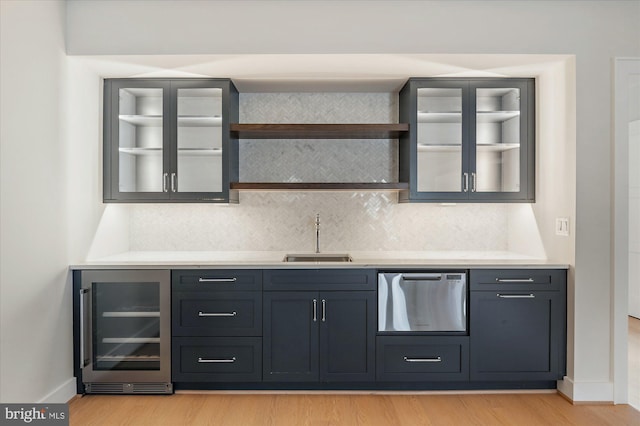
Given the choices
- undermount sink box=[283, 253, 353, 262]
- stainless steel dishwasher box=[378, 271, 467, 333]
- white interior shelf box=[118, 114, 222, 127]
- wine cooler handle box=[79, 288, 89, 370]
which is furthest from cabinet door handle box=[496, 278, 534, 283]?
wine cooler handle box=[79, 288, 89, 370]

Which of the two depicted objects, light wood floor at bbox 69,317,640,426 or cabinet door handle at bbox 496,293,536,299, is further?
cabinet door handle at bbox 496,293,536,299

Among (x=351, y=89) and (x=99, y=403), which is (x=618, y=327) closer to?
(x=351, y=89)

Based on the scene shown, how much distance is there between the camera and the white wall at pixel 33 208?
2363mm

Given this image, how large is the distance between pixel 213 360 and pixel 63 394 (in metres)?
0.96

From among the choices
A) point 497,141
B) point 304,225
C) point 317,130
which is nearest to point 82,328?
point 304,225

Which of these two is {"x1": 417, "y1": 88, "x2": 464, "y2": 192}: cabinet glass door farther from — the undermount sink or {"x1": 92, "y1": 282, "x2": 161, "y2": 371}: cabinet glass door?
{"x1": 92, "y1": 282, "x2": 161, "y2": 371}: cabinet glass door

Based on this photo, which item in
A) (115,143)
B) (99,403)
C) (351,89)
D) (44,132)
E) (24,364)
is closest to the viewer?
(24,364)

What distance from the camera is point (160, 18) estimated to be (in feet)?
9.37

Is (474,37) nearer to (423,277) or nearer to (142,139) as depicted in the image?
(423,277)

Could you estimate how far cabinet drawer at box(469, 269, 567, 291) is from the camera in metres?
2.99

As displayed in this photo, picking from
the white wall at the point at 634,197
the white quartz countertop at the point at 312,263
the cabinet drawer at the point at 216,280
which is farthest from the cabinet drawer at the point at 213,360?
the white wall at the point at 634,197

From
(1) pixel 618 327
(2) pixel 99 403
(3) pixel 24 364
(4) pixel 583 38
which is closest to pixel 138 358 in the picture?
(2) pixel 99 403

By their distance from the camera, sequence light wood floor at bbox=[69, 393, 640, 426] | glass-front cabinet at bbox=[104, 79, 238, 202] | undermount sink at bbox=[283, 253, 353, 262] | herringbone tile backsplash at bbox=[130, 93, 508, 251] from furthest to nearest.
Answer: herringbone tile backsplash at bbox=[130, 93, 508, 251] < undermount sink at bbox=[283, 253, 353, 262] < glass-front cabinet at bbox=[104, 79, 238, 202] < light wood floor at bbox=[69, 393, 640, 426]

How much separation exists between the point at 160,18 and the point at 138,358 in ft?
7.40
